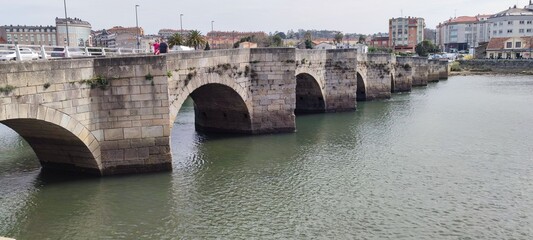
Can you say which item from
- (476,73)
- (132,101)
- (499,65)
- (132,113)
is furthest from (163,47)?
(499,65)

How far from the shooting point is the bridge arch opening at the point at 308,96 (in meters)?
36.5

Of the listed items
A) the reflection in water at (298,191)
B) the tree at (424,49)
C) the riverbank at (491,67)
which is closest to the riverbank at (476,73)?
the riverbank at (491,67)

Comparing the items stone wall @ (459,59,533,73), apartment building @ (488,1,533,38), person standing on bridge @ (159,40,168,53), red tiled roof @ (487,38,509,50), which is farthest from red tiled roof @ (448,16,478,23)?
person standing on bridge @ (159,40,168,53)

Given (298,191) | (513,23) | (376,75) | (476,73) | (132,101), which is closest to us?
(298,191)

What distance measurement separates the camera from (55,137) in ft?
59.5

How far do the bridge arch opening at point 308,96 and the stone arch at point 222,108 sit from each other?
9.40 metres

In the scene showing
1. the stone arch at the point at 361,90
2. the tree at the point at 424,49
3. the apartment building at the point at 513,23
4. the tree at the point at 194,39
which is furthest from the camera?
the apartment building at the point at 513,23

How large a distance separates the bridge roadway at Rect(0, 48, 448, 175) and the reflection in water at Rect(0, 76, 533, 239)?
0.86 metres

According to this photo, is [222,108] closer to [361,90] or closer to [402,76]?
[361,90]

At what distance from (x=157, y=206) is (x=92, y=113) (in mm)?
4236

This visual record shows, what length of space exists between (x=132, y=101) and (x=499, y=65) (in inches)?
3335

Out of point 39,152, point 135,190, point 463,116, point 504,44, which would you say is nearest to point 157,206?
point 135,190

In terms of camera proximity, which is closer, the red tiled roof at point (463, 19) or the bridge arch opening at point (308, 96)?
the bridge arch opening at point (308, 96)

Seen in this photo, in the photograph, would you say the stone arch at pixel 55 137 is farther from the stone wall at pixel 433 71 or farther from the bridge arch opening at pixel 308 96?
the stone wall at pixel 433 71
